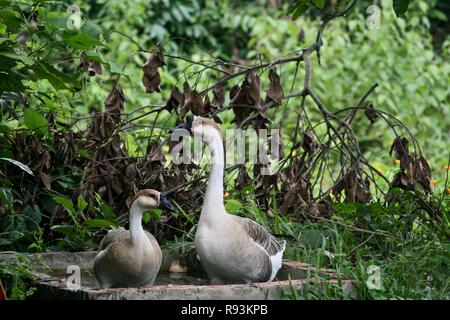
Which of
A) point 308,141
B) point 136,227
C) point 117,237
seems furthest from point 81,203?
point 308,141

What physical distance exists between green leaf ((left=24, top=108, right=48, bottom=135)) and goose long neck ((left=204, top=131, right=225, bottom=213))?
3.24 feet

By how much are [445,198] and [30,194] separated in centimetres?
254

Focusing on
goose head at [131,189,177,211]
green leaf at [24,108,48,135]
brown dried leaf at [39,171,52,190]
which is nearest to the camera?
goose head at [131,189,177,211]

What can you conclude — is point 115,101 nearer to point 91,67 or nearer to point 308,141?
point 91,67

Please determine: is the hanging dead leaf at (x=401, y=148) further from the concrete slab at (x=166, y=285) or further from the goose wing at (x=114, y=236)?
the goose wing at (x=114, y=236)

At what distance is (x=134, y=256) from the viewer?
4379 mm

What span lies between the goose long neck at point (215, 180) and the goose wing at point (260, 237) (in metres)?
0.18

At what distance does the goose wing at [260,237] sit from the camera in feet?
15.6

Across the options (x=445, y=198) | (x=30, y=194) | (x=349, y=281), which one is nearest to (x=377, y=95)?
(x=445, y=198)

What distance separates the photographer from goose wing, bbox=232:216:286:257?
4.77 m

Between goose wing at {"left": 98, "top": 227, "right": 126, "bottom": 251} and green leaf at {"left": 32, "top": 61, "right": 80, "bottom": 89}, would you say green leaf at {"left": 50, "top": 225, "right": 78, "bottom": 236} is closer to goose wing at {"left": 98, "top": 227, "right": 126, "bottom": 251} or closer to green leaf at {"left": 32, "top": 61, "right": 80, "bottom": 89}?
goose wing at {"left": 98, "top": 227, "right": 126, "bottom": 251}

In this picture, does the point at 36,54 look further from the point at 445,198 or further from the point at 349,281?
the point at 445,198

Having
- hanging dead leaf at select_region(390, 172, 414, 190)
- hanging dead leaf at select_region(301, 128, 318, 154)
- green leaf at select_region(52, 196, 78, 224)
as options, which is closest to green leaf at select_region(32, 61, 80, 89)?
green leaf at select_region(52, 196, 78, 224)

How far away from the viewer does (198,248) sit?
4.58 metres
